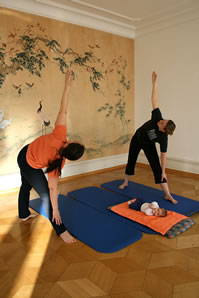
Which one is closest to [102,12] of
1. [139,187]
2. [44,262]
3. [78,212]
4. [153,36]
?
[153,36]

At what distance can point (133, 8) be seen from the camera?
3.86m

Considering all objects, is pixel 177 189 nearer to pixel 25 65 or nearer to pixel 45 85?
pixel 45 85

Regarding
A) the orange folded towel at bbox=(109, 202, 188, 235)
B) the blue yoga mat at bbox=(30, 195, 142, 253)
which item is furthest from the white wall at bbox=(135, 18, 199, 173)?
the blue yoga mat at bbox=(30, 195, 142, 253)

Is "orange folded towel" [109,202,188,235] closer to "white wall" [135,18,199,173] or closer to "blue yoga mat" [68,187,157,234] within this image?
"blue yoga mat" [68,187,157,234]

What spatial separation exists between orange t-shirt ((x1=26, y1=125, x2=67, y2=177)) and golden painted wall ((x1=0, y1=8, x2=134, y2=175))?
4.84 ft

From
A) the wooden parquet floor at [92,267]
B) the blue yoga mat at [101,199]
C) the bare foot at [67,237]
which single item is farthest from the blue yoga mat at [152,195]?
the bare foot at [67,237]

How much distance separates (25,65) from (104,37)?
5.44 feet

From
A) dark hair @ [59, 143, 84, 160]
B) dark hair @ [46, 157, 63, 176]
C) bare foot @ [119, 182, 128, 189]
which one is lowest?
bare foot @ [119, 182, 128, 189]

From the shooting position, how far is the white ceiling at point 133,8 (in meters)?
3.64

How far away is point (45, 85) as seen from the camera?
3693mm

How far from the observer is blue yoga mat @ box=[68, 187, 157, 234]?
99.3 inches

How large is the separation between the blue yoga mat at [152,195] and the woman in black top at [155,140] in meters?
0.11

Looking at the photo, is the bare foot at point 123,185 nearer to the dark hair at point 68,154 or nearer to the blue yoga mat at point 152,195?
the blue yoga mat at point 152,195

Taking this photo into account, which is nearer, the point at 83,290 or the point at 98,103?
the point at 83,290
